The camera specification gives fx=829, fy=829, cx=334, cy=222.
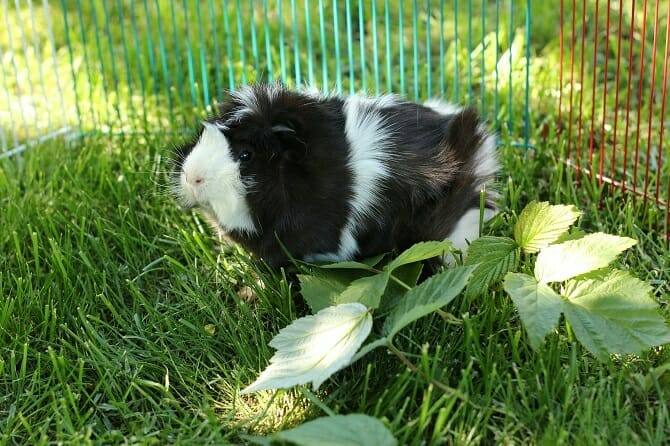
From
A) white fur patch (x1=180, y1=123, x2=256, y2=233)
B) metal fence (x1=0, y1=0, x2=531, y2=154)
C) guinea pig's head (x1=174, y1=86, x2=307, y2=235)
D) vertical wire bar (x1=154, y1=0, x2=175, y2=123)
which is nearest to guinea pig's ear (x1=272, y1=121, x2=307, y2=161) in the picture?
guinea pig's head (x1=174, y1=86, x2=307, y2=235)

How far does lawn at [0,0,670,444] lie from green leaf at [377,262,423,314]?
0.29ft

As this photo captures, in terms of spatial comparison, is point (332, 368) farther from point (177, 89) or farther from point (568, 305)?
point (177, 89)

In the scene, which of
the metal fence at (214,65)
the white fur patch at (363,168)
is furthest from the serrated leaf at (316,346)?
the metal fence at (214,65)

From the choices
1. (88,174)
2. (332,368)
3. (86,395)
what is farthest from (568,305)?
(88,174)

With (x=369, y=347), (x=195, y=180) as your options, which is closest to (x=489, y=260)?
(x=369, y=347)

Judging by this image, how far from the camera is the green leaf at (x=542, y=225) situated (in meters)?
2.16

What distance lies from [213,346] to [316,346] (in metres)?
0.45

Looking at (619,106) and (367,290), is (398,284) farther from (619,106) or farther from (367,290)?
(619,106)

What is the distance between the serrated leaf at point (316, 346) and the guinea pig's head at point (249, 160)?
1.31ft

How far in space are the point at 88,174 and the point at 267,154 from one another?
1.13m

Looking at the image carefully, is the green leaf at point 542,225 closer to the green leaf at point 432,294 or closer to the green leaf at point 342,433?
the green leaf at point 432,294

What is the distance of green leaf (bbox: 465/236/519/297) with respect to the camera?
2109 millimetres

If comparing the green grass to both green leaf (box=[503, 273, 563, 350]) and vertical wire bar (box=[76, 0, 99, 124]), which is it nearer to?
green leaf (box=[503, 273, 563, 350])

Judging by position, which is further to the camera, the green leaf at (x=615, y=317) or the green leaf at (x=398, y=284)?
the green leaf at (x=398, y=284)
